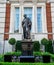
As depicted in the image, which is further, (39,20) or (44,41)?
(39,20)

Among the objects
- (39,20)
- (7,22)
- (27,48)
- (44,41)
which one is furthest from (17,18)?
(27,48)

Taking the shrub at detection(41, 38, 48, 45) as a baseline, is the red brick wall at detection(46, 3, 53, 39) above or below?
above

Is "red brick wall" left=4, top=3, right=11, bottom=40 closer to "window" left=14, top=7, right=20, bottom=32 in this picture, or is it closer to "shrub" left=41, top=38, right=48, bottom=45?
"window" left=14, top=7, right=20, bottom=32

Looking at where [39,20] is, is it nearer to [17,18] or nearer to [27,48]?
[17,18]

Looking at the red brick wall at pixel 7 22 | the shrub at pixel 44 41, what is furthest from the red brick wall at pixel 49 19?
the red brick wall at pixel 7 22

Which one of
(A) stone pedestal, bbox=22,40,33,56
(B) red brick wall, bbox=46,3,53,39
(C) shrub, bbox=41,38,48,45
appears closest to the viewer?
(A) stone pedestal, bbox=22,40,33,56

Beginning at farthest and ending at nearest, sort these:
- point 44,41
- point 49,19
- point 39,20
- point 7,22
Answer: point 39,20, point 49,19, point 7,22, point 44,41

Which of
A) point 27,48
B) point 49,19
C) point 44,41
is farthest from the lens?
point 49,19

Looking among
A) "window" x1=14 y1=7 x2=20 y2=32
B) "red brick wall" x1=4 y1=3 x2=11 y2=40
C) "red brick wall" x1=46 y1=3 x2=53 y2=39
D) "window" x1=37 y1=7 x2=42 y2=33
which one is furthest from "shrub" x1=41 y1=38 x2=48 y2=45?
"red brick wall" x1=4 y1=3 x2=11 y2=40

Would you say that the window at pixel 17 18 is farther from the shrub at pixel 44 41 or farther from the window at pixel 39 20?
the shrub at pixel 44 41

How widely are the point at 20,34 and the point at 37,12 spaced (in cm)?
293

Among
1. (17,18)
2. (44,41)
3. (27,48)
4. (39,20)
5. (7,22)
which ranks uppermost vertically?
(17,18)

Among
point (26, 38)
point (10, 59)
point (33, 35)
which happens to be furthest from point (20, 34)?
point (10, 59)

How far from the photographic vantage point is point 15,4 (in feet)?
71.0
